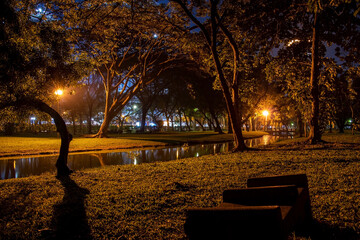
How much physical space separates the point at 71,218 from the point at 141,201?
1.27 metres

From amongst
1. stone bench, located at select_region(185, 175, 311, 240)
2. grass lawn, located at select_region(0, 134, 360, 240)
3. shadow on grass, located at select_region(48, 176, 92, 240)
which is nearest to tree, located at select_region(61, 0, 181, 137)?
grass lawn, located at select_region(0, 134, 360, 240)

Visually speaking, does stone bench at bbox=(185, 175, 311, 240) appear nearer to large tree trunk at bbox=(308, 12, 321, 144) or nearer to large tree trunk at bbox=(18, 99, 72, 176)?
large tree trunk at bbox=(18, 99, 72, 176)

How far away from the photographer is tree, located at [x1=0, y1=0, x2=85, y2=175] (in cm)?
642

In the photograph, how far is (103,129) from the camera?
2956 cm

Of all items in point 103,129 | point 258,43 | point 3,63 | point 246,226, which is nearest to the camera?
point 246,226

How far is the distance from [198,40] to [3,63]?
1216 centimetres

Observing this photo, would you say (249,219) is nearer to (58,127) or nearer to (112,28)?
(58,127)

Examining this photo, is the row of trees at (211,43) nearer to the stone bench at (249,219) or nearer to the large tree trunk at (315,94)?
the large tree trunk at (315,94)

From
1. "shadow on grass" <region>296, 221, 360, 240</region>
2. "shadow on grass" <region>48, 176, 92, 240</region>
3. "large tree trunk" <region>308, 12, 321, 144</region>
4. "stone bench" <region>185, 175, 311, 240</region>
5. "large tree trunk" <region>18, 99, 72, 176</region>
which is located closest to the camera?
"stone bench" <region>185, 175, 311, 240</region>

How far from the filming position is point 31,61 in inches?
306

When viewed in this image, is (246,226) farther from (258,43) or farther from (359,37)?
(359,37)

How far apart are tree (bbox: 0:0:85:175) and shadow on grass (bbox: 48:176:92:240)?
3242 millimetres

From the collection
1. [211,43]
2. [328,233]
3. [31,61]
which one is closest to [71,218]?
[328,233]

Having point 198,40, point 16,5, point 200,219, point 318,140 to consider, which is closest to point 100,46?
point 198,40
